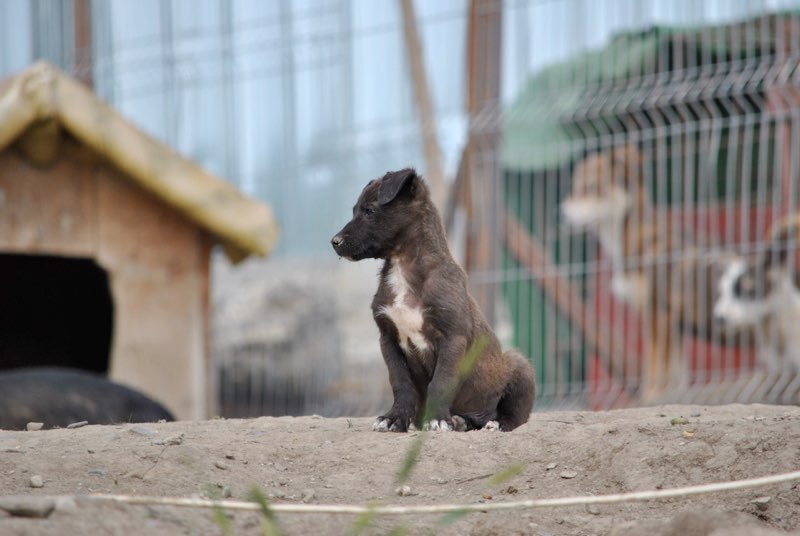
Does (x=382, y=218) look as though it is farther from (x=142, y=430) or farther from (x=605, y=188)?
(x=605, y=188)

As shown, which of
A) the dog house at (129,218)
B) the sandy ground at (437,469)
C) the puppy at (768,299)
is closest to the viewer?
the sandy ground at (437,469)

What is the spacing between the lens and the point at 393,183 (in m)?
5.62

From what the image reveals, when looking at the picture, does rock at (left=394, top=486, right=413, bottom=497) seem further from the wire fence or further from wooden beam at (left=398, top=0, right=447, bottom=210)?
wooden beam at (left=398, top=0, right=447, bottom=210)

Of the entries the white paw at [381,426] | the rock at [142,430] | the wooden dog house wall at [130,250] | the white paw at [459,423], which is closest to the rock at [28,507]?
the rock at [142,430]

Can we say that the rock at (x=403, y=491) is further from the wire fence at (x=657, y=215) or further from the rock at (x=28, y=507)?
the wire fence at (x=657, y=215)

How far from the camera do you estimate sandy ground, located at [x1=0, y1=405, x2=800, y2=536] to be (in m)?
3.86

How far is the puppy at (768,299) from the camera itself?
10172 mm

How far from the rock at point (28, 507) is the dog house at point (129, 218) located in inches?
241

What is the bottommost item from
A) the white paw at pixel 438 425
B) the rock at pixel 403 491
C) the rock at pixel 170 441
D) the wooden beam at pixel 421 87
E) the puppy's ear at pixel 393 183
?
the rock at pixel 403 491

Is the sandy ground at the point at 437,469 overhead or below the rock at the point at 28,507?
below

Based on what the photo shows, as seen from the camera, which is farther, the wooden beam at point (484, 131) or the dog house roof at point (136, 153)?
the wooden beam at point (484, 131)

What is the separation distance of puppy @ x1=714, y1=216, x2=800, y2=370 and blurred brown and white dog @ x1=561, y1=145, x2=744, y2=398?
15 centimetres

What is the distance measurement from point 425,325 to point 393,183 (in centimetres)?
65

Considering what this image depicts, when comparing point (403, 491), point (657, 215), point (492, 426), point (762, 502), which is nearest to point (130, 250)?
point (657, 215)
